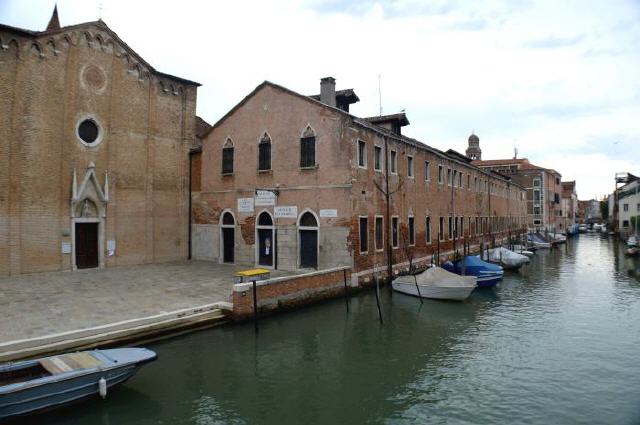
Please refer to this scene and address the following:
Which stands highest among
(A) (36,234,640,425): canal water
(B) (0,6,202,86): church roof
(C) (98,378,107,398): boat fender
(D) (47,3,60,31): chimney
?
(D) (47,3,60,31): chimney

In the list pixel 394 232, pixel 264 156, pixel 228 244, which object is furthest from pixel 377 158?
pixel 228 244

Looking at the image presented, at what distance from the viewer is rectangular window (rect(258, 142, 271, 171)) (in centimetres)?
1846

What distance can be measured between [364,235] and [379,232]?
1.35 m

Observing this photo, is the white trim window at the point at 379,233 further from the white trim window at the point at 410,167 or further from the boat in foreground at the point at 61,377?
the boat in foreground at the point at 61,377

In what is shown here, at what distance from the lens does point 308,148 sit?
17312 mm

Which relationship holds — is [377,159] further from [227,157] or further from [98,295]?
[98,295]

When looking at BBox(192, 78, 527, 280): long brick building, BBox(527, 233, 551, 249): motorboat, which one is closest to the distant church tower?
BBox(527, 233, 551, 249): motorboat

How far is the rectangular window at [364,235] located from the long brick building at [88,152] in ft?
28.8

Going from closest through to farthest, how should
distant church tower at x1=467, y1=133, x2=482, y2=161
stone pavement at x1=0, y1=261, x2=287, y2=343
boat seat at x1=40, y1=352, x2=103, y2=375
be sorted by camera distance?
boat seat at x1=40, y1=352, x2=103, y2=375, stone pavement at x1=0, y1=261, x2=287, y2=343, distant church tower at x1=467, y1=133, x2=482, y2=161

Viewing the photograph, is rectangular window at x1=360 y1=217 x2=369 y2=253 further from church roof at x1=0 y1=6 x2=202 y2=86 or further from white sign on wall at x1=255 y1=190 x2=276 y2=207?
church roof at x1=0 y1=6 x2=202 y2=86

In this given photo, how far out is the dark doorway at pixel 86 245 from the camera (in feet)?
56.0

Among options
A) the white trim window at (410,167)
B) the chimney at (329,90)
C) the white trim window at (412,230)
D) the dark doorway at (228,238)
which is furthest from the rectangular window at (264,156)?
the white trim window at (412,230)

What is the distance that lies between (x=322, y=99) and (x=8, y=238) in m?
12.5

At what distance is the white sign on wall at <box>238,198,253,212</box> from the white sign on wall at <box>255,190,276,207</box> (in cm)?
39
